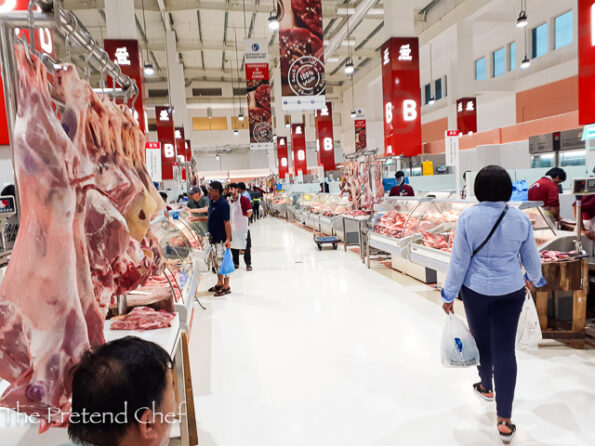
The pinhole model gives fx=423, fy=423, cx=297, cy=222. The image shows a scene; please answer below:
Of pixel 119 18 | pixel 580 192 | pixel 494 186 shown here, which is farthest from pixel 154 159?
pixel 580 192

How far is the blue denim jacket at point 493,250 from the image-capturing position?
257 centimetres

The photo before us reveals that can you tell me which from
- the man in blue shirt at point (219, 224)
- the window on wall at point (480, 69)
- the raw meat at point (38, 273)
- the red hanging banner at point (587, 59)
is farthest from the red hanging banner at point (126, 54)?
the window on wall at point (480, 69)

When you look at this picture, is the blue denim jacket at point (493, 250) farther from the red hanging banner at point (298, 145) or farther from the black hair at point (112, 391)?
the red hanging banner at point (298, 145)

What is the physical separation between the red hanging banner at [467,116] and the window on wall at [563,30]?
3.36 meters

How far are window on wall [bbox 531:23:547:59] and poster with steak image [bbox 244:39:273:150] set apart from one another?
9.32 m

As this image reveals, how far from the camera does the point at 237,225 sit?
796 centimetres

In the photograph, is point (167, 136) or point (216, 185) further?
Result: point (167, 136)

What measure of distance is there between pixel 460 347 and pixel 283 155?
69.7ft

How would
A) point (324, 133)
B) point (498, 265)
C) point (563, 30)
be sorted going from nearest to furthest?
point (498, 265), point (563, 30), point (324, 133)

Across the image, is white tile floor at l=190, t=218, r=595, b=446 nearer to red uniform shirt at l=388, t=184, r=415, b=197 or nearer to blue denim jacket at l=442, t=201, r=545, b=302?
blue denim jacket at l=442, t=201, r=545, b=302

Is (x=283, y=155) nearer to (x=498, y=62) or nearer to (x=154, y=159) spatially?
(x=498, y=62)

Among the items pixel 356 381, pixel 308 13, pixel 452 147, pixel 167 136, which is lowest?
pixel 356 381

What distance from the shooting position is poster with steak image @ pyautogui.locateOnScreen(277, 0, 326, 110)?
25.4ft

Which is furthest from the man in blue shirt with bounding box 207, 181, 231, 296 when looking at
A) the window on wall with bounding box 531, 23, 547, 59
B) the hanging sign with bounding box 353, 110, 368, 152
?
the hanging sign with bounding box 353, 110, 368, 152
